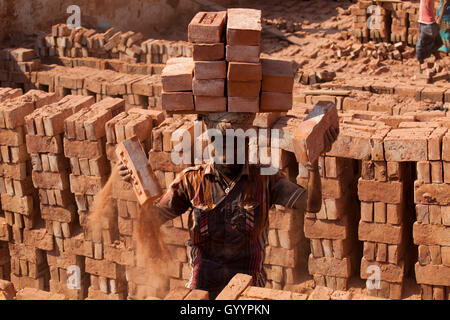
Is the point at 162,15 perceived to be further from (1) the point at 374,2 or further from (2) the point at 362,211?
(2) the point at 362,211

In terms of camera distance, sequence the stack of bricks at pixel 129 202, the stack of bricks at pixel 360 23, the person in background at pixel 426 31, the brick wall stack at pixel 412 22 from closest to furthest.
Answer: the stack of bricks at pixel 129 202, the person in background at pixel 426 31, the brick wall stack at pixel 412 22, the stack of bricks at pixel 360 23

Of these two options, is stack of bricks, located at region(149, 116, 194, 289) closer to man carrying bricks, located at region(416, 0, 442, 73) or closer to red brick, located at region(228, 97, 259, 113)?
red brick, located at region(228, 97, 259, 113)

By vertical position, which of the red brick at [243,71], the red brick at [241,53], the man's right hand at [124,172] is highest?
the red brick at [241,53]

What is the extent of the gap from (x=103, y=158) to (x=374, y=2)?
9.37 meters

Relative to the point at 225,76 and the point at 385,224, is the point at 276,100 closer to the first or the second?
the point at 225,76

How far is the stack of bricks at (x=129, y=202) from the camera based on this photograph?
7.94m

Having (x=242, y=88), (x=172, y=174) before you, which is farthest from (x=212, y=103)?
(x=172, y=174)

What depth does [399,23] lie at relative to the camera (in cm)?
1619

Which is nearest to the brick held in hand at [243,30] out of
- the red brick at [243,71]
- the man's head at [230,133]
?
the red brick at [243,71]

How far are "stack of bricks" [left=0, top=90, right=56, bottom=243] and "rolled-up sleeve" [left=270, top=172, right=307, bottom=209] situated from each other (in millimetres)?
3948

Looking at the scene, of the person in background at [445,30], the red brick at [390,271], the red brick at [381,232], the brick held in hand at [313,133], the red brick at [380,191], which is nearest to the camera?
the brick held in hand at [313,133]

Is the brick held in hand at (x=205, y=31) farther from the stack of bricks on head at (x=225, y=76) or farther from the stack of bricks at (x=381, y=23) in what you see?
the stack of bricks at (x=381, y=23)

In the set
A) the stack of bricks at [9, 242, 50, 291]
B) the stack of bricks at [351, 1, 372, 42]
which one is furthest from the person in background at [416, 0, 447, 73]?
the stack of bricks at [9, 242, 50, 291]

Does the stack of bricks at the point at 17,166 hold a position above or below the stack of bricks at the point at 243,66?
below
